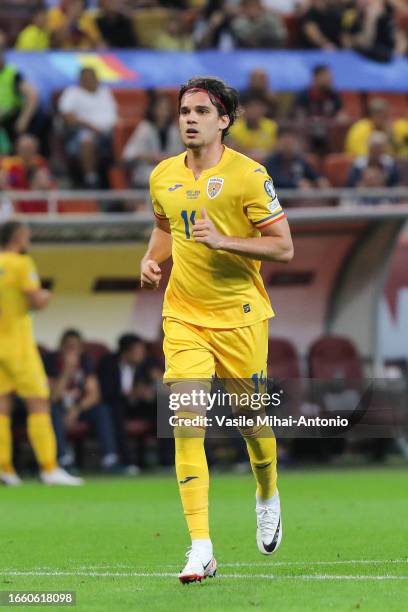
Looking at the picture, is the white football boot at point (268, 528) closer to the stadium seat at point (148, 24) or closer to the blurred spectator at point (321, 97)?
the blurred spectator at point (321, 97)

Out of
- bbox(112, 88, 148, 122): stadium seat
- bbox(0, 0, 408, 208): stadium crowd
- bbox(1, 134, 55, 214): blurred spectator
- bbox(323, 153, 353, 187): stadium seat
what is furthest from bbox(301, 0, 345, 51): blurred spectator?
bbox(1, 134, 55, 214): blurred spectator

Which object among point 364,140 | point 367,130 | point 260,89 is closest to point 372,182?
point 364,140

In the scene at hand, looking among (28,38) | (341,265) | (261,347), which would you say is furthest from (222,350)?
(28,38)

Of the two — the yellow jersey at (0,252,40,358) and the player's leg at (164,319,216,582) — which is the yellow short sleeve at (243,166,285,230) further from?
the yellow jersey at (0,252,40,358)

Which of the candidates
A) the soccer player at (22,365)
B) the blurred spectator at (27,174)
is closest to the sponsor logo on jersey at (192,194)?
the soccer player at (22,365)

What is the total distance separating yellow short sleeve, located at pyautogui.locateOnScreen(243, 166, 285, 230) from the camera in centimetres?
769

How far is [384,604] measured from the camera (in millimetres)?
6488

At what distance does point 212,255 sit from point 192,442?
100 centimetres

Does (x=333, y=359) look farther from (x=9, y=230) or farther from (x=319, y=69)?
(x=9, y=230)

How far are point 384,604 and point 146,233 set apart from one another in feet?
37.3

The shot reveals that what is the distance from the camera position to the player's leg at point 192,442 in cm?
730

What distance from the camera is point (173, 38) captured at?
22.4m

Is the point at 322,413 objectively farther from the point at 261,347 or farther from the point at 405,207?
the point at 405,207

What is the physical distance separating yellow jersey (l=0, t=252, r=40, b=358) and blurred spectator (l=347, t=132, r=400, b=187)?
211 inches
